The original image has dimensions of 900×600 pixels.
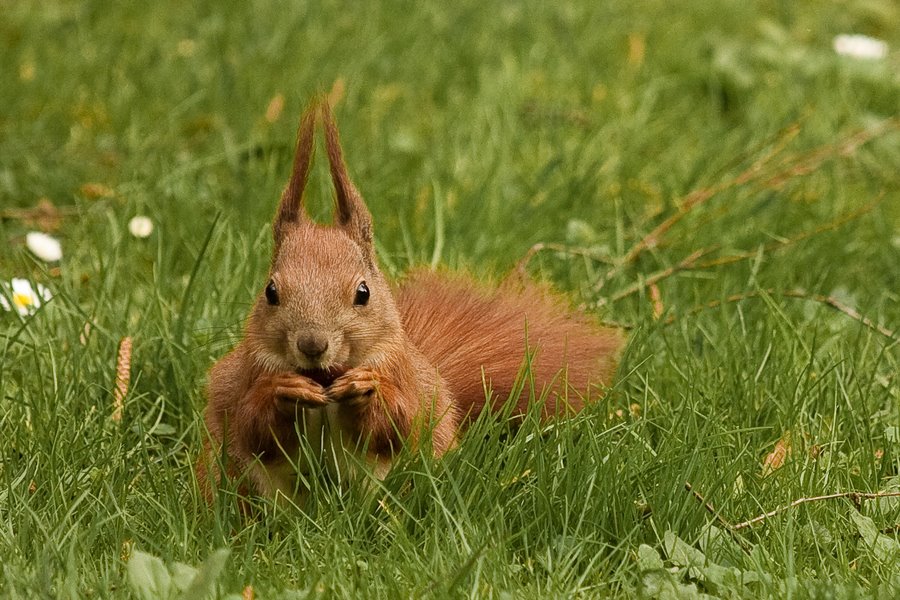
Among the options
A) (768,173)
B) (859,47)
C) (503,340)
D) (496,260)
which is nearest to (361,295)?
(503,340)

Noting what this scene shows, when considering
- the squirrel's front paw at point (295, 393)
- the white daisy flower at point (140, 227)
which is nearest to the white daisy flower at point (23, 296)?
the white daisy flower at point (140, 227)

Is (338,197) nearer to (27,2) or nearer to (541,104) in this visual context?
(541,104)

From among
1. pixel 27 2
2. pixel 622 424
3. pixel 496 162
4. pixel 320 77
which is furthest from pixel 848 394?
pixel 27 2

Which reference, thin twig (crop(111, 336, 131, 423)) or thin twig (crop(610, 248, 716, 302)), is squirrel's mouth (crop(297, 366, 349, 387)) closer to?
thin twig (crop(111, 336, 131, 423))

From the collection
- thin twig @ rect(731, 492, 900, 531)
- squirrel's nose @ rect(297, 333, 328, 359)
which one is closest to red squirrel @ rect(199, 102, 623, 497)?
squirrel's nose @ rect(297, 333, 328, 359)

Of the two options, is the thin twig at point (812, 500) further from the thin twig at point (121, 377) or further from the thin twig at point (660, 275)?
the thin twig at point (121, 377)

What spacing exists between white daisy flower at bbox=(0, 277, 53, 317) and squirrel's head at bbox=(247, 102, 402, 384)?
769mm

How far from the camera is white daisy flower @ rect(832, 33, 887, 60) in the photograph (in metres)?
4.77

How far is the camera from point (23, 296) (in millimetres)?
2953

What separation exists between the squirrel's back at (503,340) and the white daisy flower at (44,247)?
0.93m

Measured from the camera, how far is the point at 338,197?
2.34 metres

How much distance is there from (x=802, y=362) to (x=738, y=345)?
13cm

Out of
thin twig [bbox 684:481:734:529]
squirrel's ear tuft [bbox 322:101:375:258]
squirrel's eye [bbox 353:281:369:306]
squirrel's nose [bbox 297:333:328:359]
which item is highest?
squirrel's ear tuft [bbox 322:101:375:258]

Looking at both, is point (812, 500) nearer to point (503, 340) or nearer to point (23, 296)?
point (503, 340)
